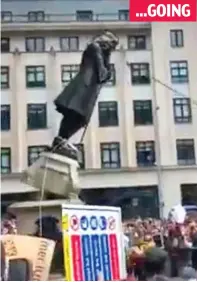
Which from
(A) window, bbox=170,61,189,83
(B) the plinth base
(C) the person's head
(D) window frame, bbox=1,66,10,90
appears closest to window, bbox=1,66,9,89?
(D) window frame, bbox=1,66,10,90

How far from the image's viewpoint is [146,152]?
1.82m

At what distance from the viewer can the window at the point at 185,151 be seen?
1.79 metres

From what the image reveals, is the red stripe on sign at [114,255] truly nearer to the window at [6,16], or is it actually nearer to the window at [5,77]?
the window at [5,77]

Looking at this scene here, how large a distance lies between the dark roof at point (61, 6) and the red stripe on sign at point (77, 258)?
75 centimetres

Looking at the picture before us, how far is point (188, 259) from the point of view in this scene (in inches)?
61.8

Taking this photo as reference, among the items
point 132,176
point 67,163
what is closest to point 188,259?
point 132,176

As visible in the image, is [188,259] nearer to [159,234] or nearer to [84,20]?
[159,234]

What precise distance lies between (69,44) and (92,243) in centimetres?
71

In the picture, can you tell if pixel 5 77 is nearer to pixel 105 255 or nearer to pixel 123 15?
pixel 123 15

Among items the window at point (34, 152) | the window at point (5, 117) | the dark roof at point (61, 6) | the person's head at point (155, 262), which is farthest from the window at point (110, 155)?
→ the person's head at point (155, 262)

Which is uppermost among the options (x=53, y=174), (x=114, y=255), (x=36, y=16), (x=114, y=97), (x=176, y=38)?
(x=36, y=16)

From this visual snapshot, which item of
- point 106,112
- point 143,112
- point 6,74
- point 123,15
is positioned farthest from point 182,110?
point 6,74

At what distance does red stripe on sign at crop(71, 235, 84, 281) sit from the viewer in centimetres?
136

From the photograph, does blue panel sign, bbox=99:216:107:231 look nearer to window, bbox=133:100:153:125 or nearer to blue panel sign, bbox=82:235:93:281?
blue panel sign, bbox=82:235:93:281
